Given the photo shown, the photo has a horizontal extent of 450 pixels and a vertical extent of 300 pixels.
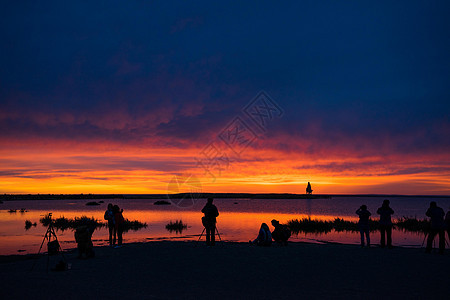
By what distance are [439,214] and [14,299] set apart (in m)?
17.5

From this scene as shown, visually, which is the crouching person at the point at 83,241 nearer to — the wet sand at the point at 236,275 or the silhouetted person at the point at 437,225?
the wet sand at the point at 236,275

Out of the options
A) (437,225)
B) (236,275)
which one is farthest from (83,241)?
(437,225)

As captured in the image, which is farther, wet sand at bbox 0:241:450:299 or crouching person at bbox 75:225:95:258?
crouching person at bbox 75:225:95:258

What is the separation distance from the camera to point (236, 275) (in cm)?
1235

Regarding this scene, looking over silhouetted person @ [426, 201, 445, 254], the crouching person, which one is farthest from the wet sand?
silhouetted person @ [426, 201, 445, 254]

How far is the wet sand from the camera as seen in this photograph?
9.83m

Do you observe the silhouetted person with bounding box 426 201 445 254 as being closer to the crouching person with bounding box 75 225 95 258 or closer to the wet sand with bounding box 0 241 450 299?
the wet sand with bounding box 0 241 450 299

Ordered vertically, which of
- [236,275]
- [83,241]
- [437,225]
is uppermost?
[437,225]

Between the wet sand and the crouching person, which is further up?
the crouching person

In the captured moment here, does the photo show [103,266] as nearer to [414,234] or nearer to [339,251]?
[339,251]

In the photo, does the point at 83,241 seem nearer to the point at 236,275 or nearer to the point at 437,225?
the point at 236,275

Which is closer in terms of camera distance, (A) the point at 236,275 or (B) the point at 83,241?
(A) the point at 236,275

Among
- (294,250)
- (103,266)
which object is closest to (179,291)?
(103,266)

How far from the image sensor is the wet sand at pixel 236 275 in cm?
983
